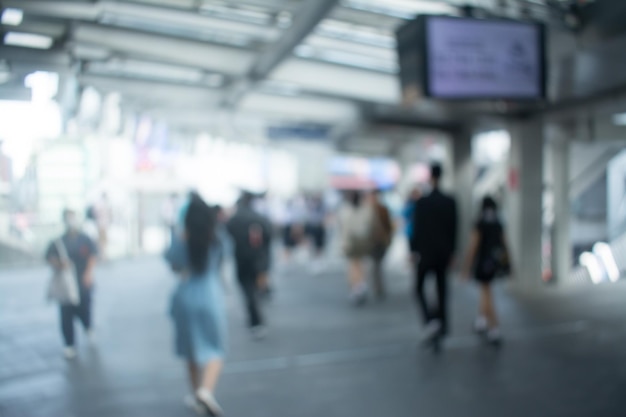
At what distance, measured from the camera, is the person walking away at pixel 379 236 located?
37.4 feet

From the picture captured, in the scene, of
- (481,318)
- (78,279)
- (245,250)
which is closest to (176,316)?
(78,279)

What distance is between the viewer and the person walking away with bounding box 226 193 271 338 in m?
8.43

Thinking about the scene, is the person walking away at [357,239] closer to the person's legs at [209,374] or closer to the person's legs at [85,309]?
the person's legs at [85,309]

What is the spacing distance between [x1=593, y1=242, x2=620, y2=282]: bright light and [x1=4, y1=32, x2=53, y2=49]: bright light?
4.60 meters

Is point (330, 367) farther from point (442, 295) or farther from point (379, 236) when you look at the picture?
point (379, 236)

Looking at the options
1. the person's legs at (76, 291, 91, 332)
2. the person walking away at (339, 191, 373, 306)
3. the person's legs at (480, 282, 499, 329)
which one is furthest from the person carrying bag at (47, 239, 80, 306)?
the person walking away at (339, 191, 373, 306)

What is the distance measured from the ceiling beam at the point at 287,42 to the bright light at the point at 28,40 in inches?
131

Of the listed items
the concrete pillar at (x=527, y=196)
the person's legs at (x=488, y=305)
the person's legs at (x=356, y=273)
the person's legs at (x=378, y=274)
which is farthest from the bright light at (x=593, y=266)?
the concrete pillar at (x=527, y=196)

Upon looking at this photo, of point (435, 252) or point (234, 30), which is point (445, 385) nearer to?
point (435, 252)

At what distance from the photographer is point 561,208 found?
819cm

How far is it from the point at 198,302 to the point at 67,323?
1.54 meters

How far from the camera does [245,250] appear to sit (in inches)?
334

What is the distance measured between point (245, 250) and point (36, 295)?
2.94m

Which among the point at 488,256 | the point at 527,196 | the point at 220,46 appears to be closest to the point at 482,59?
the point at 488,256
